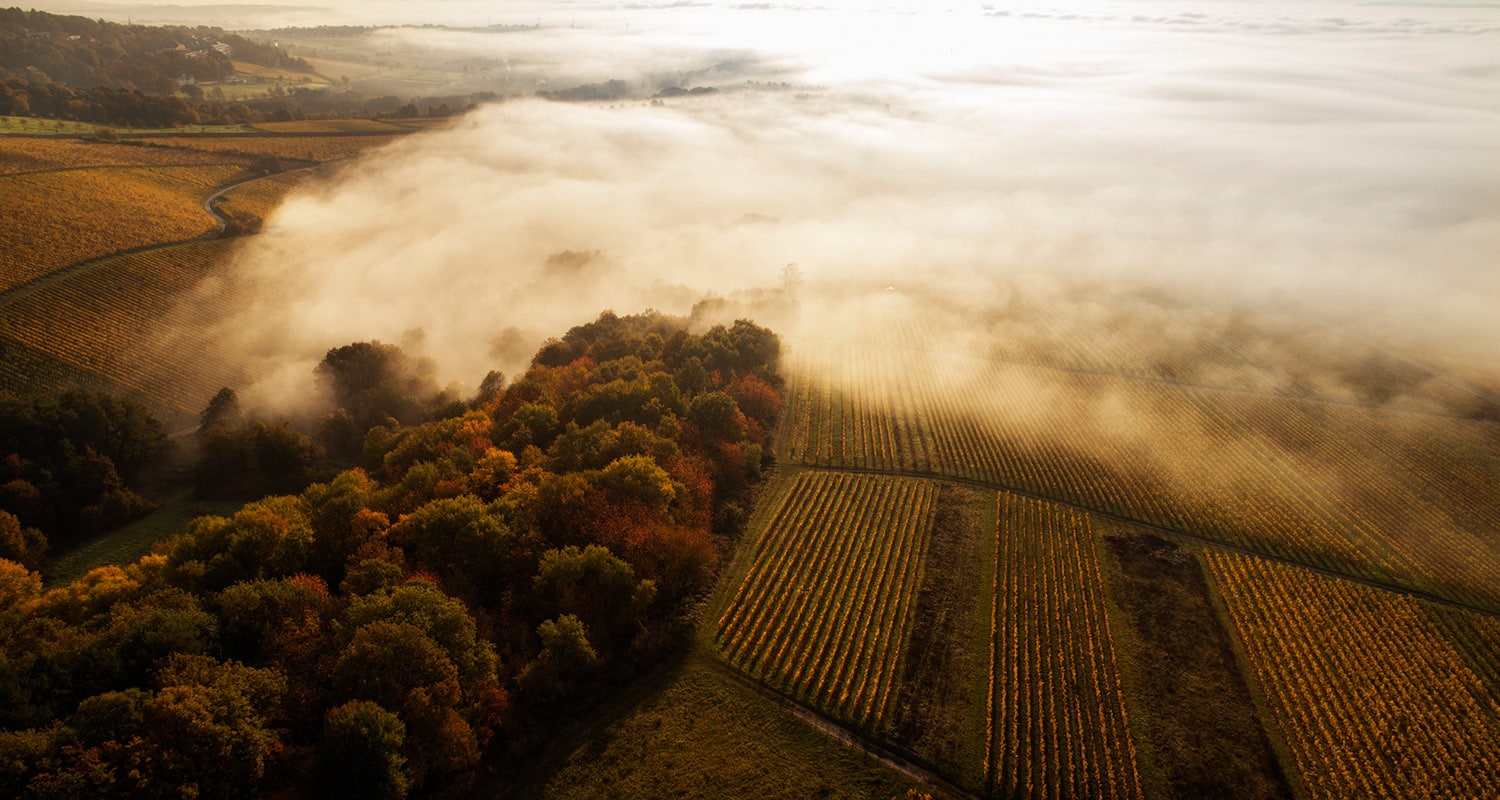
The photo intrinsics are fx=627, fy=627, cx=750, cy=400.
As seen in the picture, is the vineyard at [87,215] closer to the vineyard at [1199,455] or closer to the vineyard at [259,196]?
the vineyard at [259,196]

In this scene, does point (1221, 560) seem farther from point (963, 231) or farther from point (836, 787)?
point (963, 231)

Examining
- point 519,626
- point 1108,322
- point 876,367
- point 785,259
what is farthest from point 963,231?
point 519,626

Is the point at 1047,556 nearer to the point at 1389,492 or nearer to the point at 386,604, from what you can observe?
the point at 1389,492

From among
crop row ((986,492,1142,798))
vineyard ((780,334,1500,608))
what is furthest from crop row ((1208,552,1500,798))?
crop row ((986,492,1142,798))

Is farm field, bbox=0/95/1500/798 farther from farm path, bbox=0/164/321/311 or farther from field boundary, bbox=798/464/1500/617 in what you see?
farm path, bbox=0/164/321/311

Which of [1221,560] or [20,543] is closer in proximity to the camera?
[20,543]

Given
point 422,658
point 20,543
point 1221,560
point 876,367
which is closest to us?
point 422,658
